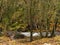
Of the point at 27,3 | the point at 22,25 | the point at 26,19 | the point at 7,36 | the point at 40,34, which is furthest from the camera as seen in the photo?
the point at 22,25

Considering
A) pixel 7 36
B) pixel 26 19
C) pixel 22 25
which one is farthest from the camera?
pixel 22 25

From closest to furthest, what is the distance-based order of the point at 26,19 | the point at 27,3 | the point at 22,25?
1. the point at 27,3
2. the point at 26,19
3. the point at 22,25

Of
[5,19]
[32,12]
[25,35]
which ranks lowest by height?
[25,35]

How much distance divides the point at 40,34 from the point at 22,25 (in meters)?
3.61

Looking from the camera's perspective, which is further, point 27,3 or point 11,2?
point 11,2

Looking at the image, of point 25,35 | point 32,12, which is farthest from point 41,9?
point 25,35

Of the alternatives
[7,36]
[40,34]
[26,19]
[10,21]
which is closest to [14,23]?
[10,21]

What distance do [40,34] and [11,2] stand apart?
3.57m

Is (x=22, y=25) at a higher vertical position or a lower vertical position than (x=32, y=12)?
lower

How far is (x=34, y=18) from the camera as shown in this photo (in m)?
15.9

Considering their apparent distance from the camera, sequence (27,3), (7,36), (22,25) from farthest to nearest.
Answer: (22,25) → (7,36) → (27,3)

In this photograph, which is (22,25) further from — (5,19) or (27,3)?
(27,3)

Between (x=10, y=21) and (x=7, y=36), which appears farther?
(x=10, y=21)

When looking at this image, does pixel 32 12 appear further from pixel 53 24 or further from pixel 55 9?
pixel 53 24
